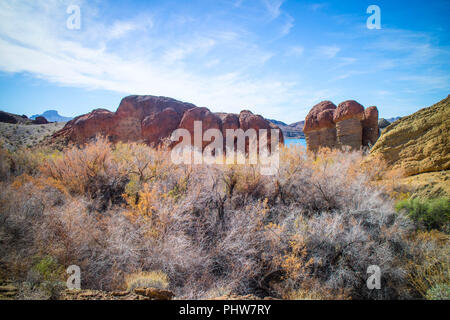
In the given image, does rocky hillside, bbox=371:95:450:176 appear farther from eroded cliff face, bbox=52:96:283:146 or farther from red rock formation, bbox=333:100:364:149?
eroded cliff face, bbox=52:96:283:146

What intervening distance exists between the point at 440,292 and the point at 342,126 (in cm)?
1155

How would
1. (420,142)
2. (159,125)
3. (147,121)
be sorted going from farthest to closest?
(147,121) → (159,125) → (420,142)

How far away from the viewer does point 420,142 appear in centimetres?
572

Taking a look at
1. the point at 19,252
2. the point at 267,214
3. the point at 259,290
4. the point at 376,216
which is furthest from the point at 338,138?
the point at 19,252

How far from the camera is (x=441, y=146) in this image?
5188 millimetres

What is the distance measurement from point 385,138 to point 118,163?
8756 millimetres

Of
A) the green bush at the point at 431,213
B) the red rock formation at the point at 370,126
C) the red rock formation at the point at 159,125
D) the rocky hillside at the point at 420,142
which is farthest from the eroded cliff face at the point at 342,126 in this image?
the red rock formation at the point at 159,125

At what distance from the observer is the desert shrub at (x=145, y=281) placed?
8.46 ft

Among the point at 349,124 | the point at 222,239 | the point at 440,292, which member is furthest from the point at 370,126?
the point at 222,239

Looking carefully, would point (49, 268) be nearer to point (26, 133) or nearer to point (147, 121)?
point (147, 121)

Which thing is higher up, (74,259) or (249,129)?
(249,129)

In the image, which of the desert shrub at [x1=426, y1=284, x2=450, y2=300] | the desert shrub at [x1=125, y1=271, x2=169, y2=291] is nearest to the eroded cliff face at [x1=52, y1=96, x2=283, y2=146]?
the desert shrub at [x1=426, y1=284, x2=450, y2=300]
